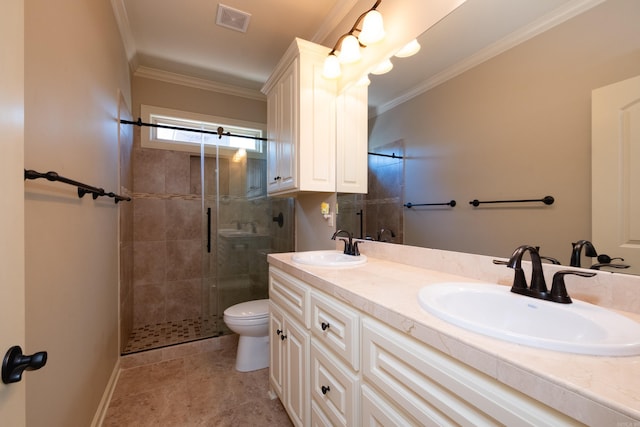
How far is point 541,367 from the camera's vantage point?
1.50 feet

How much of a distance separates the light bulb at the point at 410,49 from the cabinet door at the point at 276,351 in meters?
1.60

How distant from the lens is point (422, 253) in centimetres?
133

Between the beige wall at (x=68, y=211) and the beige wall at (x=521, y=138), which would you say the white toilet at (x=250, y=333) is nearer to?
the beige wall at (x=68, y=211)

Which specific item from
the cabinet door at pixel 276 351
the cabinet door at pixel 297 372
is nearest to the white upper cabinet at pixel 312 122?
the cabinet door at pixel 276 351

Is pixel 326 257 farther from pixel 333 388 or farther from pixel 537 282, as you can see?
pixel 537 282

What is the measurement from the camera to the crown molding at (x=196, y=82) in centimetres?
271

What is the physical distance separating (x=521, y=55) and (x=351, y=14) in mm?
1312

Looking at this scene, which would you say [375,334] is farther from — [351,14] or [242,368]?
[351,14]

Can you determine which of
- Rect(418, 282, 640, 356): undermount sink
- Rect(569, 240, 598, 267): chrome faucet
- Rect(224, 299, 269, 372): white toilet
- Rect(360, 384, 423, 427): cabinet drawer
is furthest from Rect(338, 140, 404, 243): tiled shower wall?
Rect(224, 299, 269, 372): white toilet

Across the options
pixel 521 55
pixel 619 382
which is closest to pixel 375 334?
pixel 619 382

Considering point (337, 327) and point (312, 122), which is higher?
point (312, 122)

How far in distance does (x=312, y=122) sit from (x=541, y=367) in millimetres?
1757

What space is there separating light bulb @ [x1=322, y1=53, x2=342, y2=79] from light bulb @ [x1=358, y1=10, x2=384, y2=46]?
0.93ft

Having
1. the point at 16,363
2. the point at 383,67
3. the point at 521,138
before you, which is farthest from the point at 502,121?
the point at 16,363
